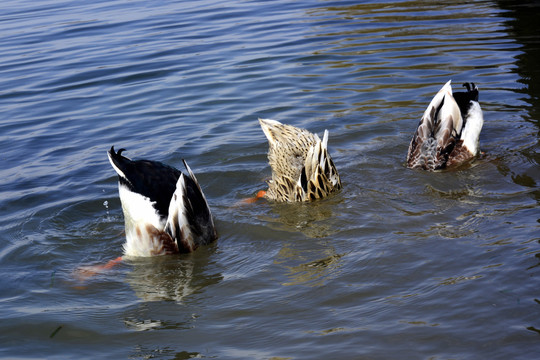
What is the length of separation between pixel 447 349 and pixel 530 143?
11.8 ft

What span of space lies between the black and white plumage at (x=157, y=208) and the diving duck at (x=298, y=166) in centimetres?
112

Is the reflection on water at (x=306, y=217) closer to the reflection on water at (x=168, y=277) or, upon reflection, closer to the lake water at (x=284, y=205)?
the lake water at (x=284, y=205)

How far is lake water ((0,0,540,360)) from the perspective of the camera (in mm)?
3641

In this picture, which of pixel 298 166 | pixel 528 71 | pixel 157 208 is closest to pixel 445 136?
pixel 298 166

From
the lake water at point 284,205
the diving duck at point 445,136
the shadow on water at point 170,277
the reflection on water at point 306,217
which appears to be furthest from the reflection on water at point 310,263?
the diving duck at point 445,136

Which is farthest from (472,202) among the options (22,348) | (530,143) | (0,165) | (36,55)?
(36,55)

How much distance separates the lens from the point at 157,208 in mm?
4883

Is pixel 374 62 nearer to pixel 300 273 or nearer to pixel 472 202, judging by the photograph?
pixel 472 202

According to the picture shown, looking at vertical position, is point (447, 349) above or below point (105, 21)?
below

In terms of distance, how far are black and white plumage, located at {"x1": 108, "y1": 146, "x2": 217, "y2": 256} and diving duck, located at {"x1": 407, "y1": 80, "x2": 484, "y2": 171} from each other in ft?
7.49

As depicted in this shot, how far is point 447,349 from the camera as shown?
3.24 m

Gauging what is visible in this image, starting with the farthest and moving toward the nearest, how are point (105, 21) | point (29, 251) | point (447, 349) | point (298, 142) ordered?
point (105, 21) < point (298, 142) < point (29, 251) < point (447, 349)

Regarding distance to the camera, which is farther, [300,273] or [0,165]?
[0,165]

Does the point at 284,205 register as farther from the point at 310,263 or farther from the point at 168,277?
the point at 168,277
